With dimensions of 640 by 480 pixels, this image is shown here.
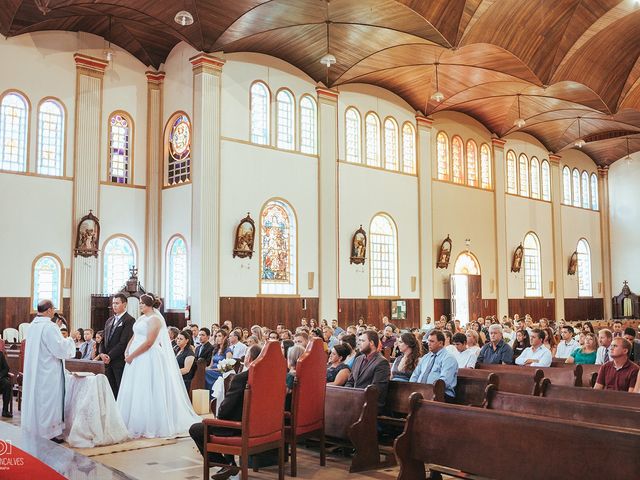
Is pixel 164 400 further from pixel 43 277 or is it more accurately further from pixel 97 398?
pixel 43 277

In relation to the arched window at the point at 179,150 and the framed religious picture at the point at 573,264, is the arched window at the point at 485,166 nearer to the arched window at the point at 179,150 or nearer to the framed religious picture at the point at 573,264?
the framed religious picture at the point at 573,264

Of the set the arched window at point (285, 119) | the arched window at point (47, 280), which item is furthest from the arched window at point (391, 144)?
the arched window at point (47, 280)

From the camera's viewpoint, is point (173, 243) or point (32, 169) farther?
point (173, 243)

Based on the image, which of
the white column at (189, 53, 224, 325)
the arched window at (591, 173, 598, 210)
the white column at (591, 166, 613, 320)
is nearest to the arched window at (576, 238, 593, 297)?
the white column at (591, 166, 613, 320)

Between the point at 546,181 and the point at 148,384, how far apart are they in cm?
2463

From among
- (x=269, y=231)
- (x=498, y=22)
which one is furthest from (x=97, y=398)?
(x=498, y=22)

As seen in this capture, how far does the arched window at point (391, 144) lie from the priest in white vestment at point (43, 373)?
16.2 m

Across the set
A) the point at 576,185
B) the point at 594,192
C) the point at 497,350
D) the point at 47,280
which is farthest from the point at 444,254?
the point at 497,350

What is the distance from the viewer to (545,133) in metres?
27.7

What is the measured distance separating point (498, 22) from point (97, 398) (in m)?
14.7

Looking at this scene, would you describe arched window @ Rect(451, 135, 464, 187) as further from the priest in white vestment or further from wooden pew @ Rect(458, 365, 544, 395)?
the priest in white vestment

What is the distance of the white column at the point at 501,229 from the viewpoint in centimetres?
2591

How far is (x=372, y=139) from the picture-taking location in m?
22.0

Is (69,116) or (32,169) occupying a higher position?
(69,116)
